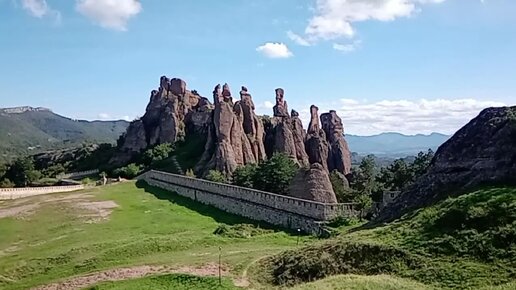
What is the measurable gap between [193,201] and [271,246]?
2481 centimetres

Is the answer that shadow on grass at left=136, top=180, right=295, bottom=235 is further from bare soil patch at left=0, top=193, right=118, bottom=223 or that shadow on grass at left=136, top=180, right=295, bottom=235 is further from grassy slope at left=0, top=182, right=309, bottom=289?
bare soil patch at left=0, top=193, right=118, bottom=223

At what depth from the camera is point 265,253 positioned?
1094 inches

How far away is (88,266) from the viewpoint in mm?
28156

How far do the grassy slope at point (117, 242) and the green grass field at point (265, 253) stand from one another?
0.24 feet

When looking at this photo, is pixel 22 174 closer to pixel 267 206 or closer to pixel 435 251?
pixel 267 206

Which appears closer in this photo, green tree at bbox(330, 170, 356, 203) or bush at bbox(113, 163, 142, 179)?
green tree at bbox(330, 170, 356, 203)

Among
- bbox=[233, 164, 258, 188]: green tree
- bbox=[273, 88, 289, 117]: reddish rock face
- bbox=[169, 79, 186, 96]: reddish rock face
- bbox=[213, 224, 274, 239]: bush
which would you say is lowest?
bbox=[213, 224, 274, 239]: bush

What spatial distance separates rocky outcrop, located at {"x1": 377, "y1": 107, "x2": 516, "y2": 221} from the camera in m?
25.1

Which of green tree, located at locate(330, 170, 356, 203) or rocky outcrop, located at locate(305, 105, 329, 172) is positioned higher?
rocky outcrop, located at locate(305, 105, 329, 172)

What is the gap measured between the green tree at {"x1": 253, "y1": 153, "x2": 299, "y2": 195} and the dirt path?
23.1 meters

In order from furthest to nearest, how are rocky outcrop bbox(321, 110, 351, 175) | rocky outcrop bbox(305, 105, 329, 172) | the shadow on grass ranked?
rocky outcrop bbox(321, 110, 351, 175), rocky outcrop bbox(305, 105, 329, 172), the shadow on grass

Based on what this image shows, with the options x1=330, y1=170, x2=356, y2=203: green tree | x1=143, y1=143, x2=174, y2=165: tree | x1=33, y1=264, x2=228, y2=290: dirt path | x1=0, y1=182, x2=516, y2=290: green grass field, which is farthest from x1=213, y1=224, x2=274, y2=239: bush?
x1=143, y1=143, x2=174, y2=165: tree

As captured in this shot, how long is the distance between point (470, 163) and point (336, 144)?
5587cm

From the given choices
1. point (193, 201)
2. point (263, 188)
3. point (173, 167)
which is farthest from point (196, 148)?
point (263, 188)
